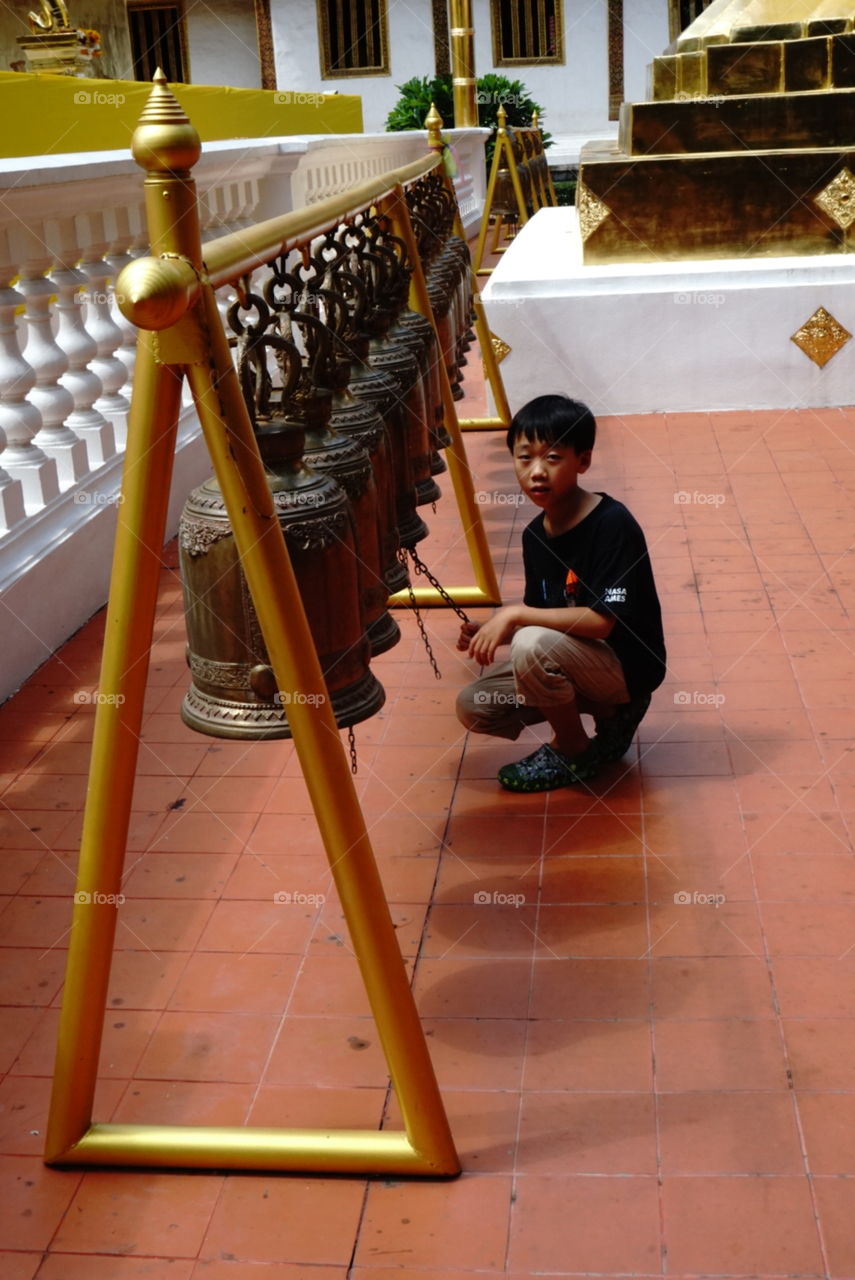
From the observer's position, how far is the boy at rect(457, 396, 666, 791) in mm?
3084

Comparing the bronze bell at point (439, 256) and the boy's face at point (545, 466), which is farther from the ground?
the bronze bell at point (439, 256)

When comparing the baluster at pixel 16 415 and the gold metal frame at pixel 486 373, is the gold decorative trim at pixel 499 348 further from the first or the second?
the baluster at pixel 16 415

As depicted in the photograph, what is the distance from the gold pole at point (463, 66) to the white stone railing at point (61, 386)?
10844 millimetres

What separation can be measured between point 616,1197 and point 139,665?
1061mm

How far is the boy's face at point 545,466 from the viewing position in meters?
3.08

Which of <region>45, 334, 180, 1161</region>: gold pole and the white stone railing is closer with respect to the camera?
<region>45, 334, 180, 1161</region>: gold pole

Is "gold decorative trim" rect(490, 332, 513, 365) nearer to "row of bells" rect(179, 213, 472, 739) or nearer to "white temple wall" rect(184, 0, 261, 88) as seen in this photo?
"row of bells" rect(179, 213, 472, 739)

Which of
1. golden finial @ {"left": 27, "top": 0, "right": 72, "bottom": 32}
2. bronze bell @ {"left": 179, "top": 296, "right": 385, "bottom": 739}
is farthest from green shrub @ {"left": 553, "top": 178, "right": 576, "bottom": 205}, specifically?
bronze bell @ {"left": 179, "top": 296, "right": 385, "bottom": 739}

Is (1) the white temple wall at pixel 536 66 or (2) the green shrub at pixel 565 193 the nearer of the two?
(2) the green shrub at pixel 565 193

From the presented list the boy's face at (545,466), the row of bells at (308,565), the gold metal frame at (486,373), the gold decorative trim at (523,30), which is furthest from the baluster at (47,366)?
the gold decorative trim at (523,30)

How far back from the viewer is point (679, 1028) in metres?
2.50

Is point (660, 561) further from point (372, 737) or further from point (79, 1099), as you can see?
point (79, 1099)

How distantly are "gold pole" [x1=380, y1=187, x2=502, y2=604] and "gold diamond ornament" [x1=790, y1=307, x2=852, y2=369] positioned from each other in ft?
9.73

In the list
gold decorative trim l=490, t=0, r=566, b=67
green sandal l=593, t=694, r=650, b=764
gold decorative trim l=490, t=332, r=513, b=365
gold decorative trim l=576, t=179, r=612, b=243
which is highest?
gold decorative trim l=490, t=0, r=566, b=67
